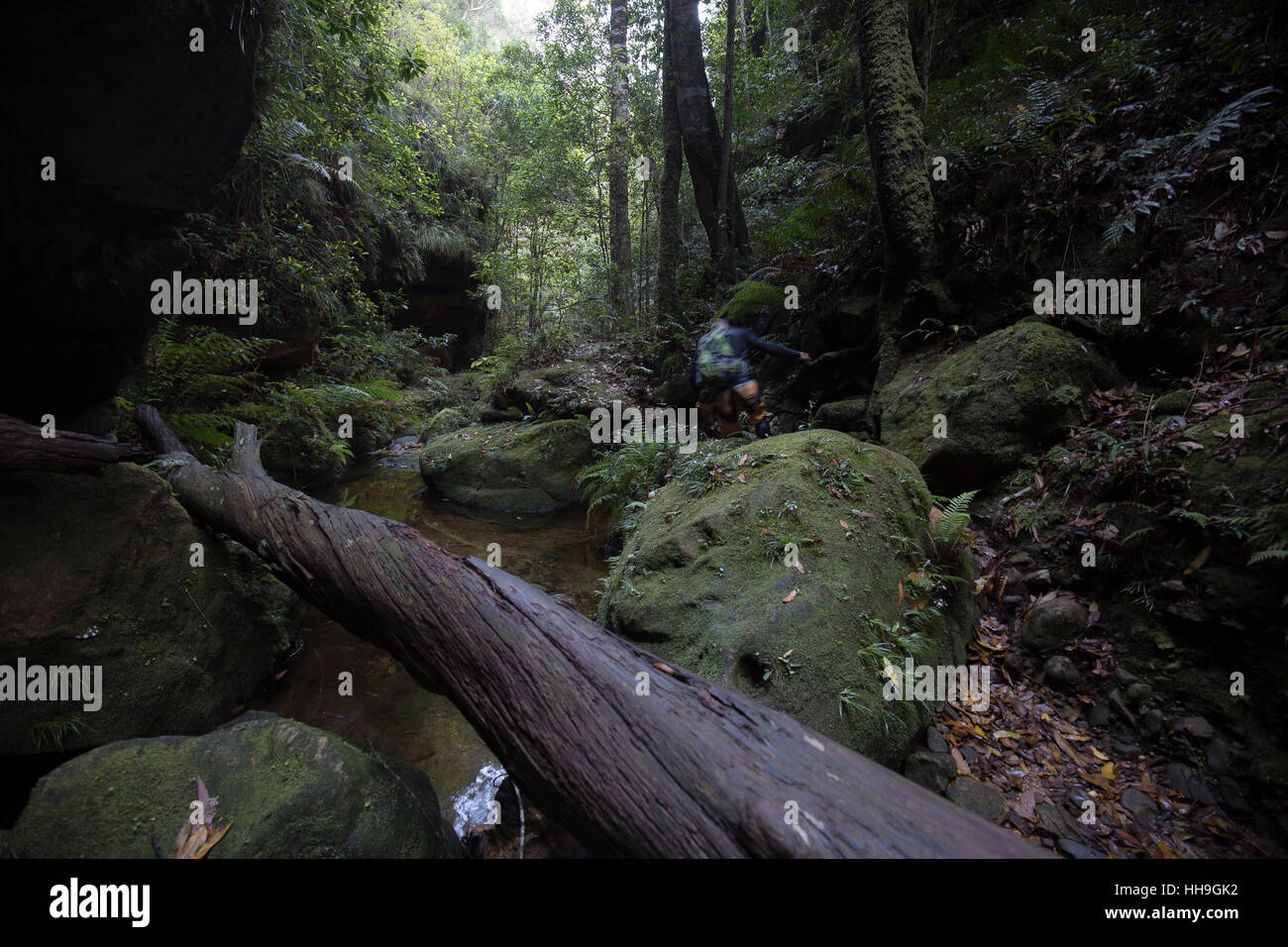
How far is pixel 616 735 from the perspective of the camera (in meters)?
1.80

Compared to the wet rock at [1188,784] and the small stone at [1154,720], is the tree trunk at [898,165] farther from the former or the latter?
the wet rock at [1188,784]

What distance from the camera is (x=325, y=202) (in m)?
10.1

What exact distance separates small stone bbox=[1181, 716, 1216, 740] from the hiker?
14.3 feet

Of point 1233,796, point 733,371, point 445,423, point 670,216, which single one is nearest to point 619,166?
point 670,216

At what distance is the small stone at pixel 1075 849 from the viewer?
2.20 meters

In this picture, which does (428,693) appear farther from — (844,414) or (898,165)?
(898,165)

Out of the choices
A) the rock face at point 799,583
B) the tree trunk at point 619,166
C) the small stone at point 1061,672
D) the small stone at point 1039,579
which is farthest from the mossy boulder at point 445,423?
the small stone at point 1061,672

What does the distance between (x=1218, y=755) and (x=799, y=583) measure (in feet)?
6.83

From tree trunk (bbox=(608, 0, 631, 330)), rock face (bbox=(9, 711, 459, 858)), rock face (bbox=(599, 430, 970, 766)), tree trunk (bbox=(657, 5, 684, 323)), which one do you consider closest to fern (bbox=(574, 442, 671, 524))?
rock face (bbox=(599, 430, 970, 766))

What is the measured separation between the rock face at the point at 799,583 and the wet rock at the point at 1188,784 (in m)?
1.00
